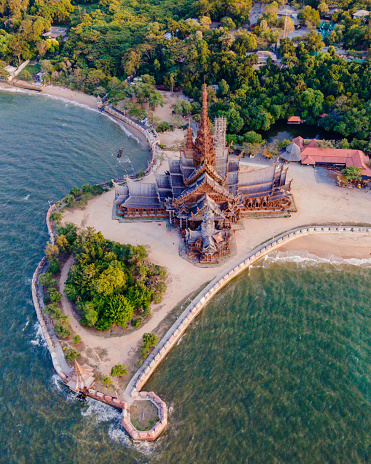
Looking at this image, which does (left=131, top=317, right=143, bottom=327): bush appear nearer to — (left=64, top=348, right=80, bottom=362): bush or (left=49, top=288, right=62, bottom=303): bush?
(left=64, top=348, right=80, bottom=362): bush

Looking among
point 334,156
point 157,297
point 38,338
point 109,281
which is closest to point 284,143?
point 334,156

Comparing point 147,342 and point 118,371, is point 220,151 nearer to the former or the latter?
point 147,342

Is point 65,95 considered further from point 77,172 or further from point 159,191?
point 159,191

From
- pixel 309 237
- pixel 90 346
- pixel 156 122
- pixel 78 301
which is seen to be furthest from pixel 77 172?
pixel 309 237

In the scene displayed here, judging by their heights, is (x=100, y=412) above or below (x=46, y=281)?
below

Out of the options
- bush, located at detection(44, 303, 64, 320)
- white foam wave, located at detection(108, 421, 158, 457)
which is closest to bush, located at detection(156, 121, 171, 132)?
bush, located at detection(44, 303, 64, 320)
